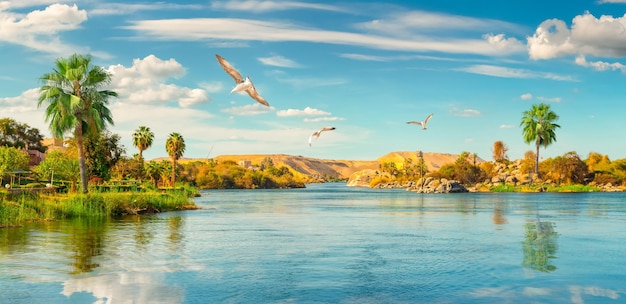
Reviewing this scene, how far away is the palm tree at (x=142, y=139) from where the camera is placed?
98062 millimetres

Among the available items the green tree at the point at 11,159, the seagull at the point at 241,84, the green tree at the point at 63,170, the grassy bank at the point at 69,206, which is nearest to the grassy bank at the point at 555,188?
the grassy bank at the point at 69,206

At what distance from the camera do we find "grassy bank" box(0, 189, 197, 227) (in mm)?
35341

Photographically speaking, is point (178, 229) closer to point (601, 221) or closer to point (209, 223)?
point (209, 223)

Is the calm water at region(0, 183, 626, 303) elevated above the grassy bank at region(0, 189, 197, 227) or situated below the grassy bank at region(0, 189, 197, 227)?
below

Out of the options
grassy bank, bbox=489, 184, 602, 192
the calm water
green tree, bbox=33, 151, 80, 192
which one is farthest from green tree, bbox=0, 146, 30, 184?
grassy bank, bbox=489, 184, 602, 192

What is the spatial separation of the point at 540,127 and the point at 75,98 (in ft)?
336

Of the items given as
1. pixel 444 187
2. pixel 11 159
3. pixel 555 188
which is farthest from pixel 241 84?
pixel 555 188

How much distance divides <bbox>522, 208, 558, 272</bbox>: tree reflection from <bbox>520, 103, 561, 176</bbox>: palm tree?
91084mm

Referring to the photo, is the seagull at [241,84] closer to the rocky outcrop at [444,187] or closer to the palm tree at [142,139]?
the palm tree at [142,139]

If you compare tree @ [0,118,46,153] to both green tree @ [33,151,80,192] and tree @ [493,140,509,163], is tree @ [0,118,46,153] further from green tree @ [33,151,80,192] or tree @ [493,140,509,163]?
tree @ [493,140,509,163]

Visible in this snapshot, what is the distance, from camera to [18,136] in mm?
107562

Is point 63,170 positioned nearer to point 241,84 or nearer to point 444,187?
point 241,84

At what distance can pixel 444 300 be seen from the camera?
15727mm

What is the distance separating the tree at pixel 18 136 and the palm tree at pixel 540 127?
9800 centimetres
